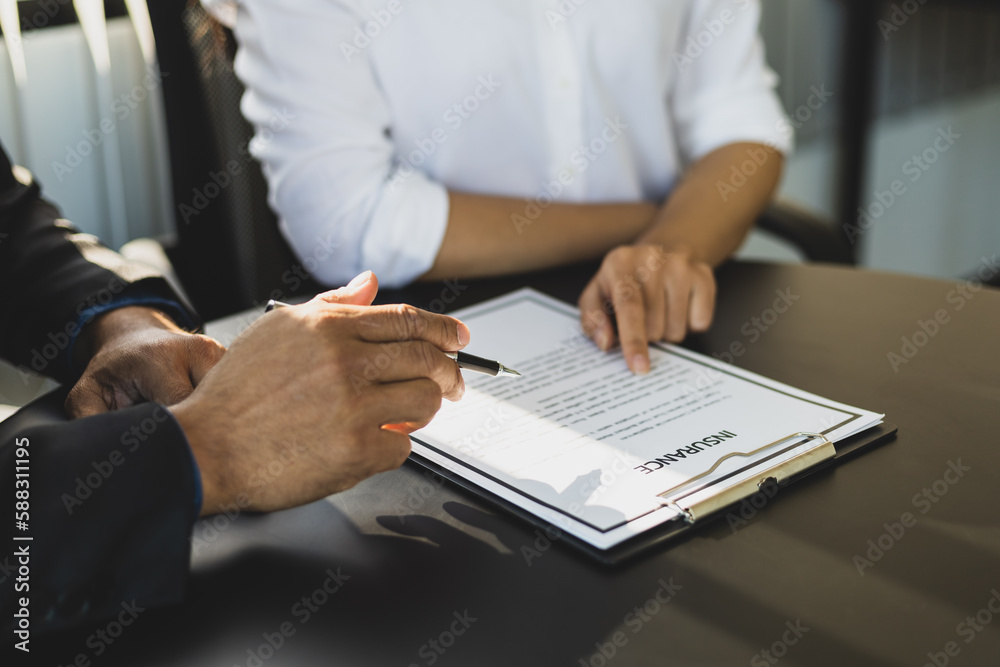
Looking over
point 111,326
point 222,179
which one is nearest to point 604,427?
point 111,326

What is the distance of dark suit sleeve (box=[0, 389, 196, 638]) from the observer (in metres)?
0.53

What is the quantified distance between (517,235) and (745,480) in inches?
21.8

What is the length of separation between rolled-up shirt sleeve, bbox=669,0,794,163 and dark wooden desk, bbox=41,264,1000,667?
68cm

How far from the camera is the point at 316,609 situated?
20.6 inches

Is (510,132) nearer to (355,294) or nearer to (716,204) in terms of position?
(716,204)

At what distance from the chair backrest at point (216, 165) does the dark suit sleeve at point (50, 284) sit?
1.63ft

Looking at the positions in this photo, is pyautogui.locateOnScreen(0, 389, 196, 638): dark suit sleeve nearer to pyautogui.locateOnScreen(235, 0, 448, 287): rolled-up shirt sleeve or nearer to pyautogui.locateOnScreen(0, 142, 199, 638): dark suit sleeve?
pyautogui.locateOnScreen(0, 142, 199, 638): dark suit sleeve

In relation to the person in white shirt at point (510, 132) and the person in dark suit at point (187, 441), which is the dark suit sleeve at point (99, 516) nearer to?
the person in dark suit at point (187, 441)

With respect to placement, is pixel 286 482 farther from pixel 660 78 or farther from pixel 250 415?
pixel 660 78

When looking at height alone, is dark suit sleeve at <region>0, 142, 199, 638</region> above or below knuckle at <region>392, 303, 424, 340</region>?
below

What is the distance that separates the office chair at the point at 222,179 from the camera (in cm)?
141

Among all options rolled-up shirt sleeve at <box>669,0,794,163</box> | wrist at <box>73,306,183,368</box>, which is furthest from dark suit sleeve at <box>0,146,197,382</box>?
rolled-up shirt sleeve at <box>669,0,794,163</box>

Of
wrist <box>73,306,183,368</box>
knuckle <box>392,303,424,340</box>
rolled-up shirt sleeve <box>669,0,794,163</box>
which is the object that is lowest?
wrist <box>73,306,183,368</box>

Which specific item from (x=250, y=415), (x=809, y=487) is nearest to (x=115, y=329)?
(x=250, y=415)
